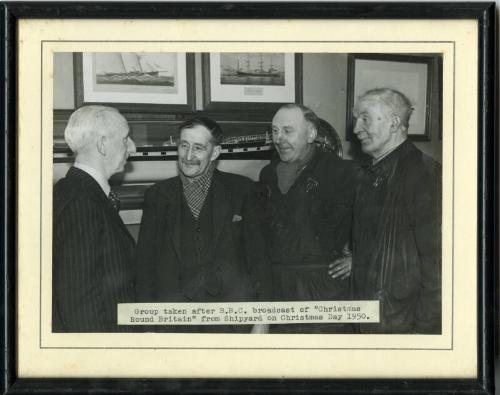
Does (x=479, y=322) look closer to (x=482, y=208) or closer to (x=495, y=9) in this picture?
(x=482, y=208)

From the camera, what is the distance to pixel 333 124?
3.45ft

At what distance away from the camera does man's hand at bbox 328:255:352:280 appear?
1043 millimetres

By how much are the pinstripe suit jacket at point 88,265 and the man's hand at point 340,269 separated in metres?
0.34

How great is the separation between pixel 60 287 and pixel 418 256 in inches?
24.0

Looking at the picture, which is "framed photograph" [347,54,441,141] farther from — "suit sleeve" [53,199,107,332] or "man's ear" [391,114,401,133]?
"suit sleeve" [53,199,107,332]

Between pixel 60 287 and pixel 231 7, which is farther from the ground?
pixel 231 7

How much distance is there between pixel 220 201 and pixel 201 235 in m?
0.07

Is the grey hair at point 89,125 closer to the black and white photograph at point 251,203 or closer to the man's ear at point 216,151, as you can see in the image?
the black and white photograph at point 251,203

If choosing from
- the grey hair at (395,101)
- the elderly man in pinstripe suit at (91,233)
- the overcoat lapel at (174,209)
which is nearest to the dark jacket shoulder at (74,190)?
the elderly man in pinstripe suit at (91,233)

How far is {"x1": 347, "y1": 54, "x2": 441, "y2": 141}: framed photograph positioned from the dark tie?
41 centimetres

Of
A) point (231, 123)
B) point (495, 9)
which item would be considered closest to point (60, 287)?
point (231, 123)

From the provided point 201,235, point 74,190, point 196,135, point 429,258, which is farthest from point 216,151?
point 429,258

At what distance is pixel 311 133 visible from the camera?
1059 mm
